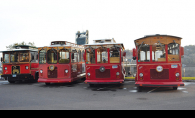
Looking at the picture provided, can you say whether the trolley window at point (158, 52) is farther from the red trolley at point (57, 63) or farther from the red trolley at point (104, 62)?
the red trolley at point (57, 63)

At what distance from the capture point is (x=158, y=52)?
980 centimetres

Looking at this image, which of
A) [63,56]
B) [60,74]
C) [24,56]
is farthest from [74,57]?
[24,56]

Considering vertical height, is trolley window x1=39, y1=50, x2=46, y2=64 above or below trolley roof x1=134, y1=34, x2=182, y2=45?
below

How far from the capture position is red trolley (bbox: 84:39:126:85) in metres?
11.2

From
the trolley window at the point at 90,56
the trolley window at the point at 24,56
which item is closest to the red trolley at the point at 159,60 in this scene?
the trolley window at the point at 90,56

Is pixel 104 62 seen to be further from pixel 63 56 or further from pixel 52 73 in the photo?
pixel 52 73

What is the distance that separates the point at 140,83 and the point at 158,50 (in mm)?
1996

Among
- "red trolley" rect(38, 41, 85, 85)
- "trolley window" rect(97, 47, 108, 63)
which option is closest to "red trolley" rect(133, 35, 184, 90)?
"trolley window" rect(97, 47, 108, 63)

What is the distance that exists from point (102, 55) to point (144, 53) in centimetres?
272

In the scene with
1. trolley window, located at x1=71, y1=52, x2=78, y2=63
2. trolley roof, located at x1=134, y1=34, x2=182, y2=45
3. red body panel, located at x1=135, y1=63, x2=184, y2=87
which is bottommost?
red body panel, located at x1=135, y1=63, x2=184, y2=87

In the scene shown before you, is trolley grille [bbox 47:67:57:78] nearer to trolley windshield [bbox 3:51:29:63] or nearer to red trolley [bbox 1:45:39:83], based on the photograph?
red trolley [bbox 1:45:39:83]

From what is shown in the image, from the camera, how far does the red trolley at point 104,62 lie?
1123 cm

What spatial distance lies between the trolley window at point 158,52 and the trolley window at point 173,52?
0.30 m
